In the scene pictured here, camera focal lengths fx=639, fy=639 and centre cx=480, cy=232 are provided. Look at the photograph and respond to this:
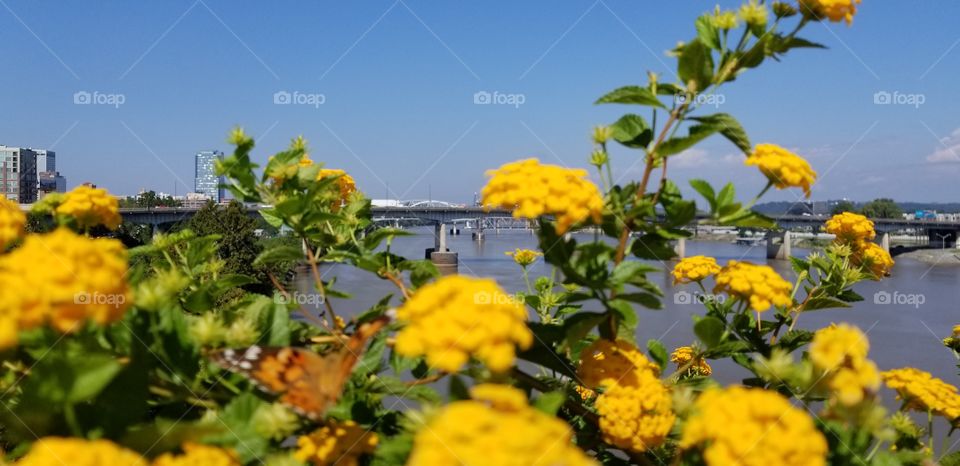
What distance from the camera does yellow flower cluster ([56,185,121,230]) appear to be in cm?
141

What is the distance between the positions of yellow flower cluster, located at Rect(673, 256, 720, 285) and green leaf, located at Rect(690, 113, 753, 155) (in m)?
0.55

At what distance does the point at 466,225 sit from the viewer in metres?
66.9

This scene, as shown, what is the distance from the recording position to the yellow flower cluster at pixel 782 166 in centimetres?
146

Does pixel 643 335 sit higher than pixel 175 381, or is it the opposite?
pixel 175 381

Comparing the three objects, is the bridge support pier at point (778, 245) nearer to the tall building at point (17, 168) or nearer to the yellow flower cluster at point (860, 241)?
the yellow flower cluster at point (860, 241)

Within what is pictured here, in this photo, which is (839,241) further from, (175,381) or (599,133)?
(175,381)

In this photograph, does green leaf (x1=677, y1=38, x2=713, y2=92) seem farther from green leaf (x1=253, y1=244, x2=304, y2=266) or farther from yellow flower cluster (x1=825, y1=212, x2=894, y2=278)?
yellow flower cluster (x1=825, y1=212, x2=894, y2=278)

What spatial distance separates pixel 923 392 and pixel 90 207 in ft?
6.29

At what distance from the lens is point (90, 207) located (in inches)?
56.8

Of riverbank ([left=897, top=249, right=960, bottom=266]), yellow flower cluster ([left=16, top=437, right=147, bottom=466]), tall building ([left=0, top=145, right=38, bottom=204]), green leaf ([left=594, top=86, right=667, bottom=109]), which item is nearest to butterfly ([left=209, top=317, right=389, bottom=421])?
yellow flower cluster ([left=16, top=437, right=147, bottom=466])

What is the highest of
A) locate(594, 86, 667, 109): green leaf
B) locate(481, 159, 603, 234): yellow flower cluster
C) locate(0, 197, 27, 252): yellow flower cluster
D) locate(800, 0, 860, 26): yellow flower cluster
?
locate(800, 0, 860, 26): yellow flower cluster

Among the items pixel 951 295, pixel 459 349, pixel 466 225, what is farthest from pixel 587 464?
pixel 466 225

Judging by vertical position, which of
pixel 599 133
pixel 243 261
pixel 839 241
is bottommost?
pixel 243 261

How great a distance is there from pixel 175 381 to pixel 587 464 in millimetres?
798
